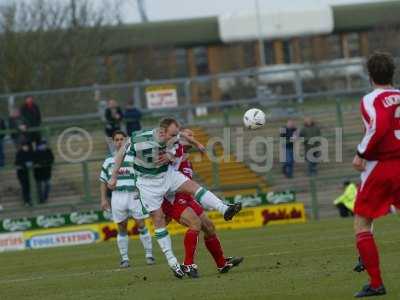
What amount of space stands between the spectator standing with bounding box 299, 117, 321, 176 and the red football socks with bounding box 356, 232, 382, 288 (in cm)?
2129

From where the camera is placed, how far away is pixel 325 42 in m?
60.2

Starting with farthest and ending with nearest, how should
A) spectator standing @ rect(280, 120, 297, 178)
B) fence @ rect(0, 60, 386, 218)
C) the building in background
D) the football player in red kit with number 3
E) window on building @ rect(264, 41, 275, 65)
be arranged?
window on building @ rect(264, 41, 275, 65), the building in background, fence @ rect(0, 60, 386, 218), spectator standing @ rect(280, 120, 297, 178), the football player in red kit with number 3

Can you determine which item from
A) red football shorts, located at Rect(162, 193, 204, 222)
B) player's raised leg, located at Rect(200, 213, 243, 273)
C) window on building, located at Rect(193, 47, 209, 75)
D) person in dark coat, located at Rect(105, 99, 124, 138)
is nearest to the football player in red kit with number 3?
player's raised leg, located at Rect(200, 213, 243, 273)

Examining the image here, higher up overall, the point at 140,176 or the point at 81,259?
the point at 140,176

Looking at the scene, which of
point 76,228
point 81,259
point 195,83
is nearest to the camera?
point 81,259

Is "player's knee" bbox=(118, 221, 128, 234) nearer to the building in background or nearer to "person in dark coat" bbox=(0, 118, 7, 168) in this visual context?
"person in dark coat" bbox=(0, 118, 7, 168)

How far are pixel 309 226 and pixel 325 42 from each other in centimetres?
3572

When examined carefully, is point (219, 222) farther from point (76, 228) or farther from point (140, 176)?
point (140, 176)

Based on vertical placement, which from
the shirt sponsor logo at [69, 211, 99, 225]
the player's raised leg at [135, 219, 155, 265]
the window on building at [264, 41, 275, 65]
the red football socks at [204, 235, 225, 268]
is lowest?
the shirt sponsor logo at [69, 211, 99, 225]

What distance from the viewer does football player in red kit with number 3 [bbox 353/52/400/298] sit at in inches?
403

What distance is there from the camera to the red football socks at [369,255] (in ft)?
33.9

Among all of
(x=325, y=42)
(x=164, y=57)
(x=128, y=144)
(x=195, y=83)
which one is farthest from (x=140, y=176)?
(x=325, y=42)

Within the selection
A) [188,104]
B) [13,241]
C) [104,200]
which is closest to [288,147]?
[188,104]

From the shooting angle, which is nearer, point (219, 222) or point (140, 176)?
point (140, 176)
